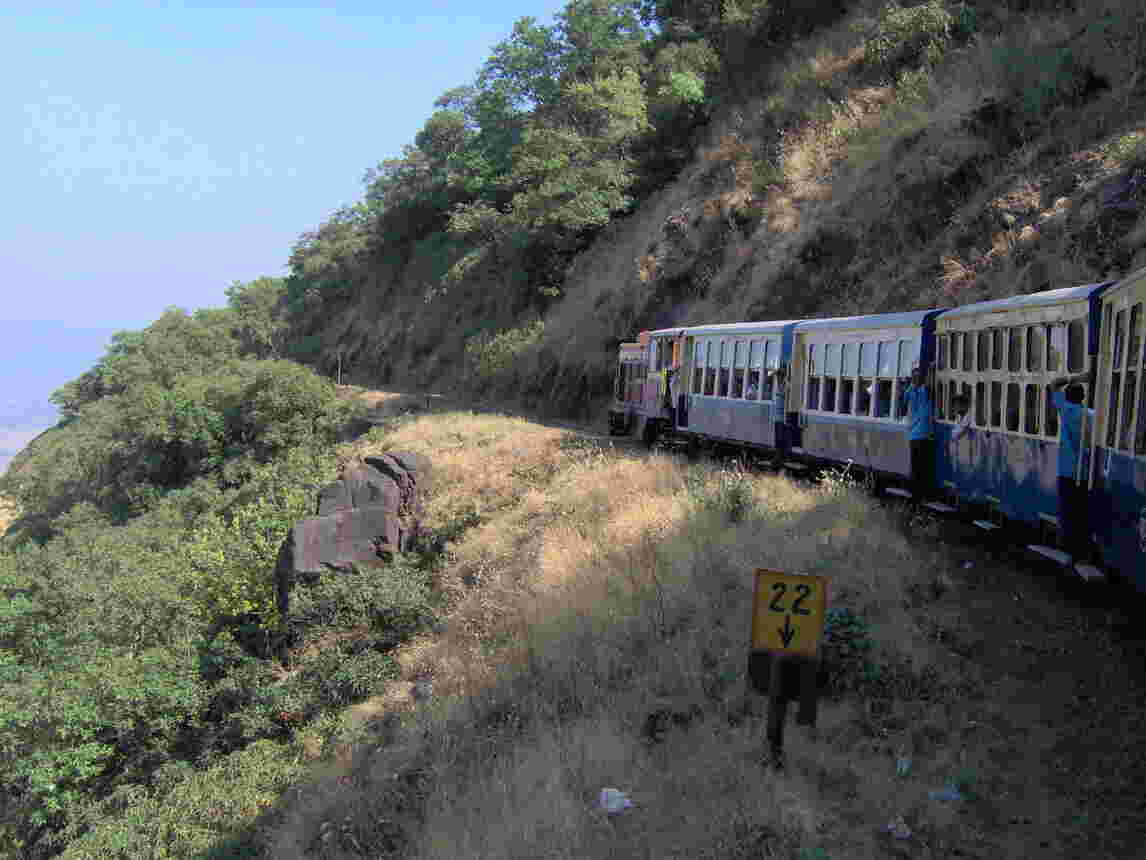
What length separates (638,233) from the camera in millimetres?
44062

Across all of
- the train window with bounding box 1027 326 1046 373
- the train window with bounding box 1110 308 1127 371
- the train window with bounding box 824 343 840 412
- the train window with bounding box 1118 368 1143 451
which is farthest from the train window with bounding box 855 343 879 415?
the train window with bounding box 1118 368 1143 451

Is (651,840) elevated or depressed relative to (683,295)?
depressed

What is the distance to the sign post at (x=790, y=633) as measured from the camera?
7.12 metres

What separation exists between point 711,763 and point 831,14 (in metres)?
40.5

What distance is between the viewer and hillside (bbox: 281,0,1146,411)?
23.1 meters

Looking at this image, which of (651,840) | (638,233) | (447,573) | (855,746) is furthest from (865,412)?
(638,233)

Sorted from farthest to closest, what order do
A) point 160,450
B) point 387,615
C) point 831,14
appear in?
point 160,450 < point 831,14 < point 387,615

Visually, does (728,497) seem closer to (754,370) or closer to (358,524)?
(754,370)

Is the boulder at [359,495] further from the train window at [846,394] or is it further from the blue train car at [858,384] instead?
the train window at [846,394]

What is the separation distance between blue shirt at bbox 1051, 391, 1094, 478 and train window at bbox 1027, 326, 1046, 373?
3.24ft

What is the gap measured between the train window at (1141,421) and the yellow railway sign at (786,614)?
126 inches

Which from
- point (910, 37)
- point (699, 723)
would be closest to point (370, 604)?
point (699, 723)

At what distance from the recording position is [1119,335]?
9.73 meters

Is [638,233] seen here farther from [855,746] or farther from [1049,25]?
[855,746]
